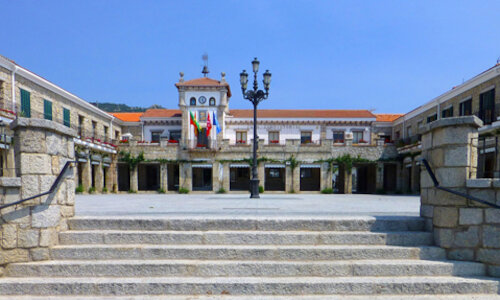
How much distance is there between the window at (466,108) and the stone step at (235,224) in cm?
1669

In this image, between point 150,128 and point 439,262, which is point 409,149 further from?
point 150,128

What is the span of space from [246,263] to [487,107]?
58.0ft

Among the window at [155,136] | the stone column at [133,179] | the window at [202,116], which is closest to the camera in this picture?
the stone column at [133,179]

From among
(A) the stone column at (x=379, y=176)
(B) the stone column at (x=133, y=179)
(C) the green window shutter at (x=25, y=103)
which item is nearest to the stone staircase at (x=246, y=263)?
(C) the green window shutter at (x=25, y=103)

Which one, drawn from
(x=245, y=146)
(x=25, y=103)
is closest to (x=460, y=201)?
(x=245, y=146)

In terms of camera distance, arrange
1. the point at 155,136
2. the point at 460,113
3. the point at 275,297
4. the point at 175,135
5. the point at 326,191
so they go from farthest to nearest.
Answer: the point at 155,136 < the point at 175,135 < the point at 326,191 < the point at 460,113 < the point at 275,297

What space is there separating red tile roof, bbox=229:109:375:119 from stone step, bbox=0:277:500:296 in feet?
74.4

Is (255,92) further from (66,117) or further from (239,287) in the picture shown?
(66,117)

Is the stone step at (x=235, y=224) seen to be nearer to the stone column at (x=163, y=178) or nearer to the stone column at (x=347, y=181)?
the stone column at (x=347, y=181)

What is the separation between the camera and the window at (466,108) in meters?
16.4

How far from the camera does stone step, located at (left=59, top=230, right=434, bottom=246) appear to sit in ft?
13.3

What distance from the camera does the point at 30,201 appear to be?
12.7ft

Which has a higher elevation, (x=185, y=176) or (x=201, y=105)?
(x=201, y=105)

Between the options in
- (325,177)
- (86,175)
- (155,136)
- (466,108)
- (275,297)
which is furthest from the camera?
(155,136)
